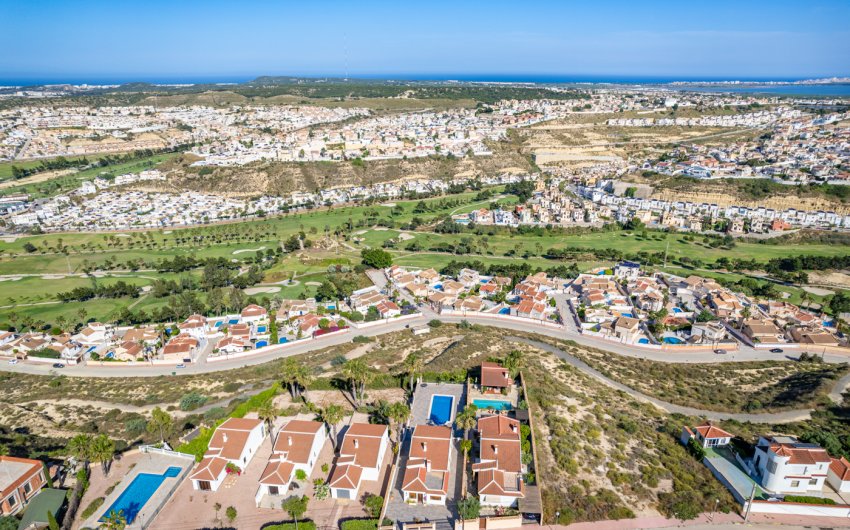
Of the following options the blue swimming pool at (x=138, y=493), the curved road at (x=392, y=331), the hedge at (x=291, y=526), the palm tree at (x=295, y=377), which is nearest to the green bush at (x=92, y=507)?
the blue swimming pool at (x=138, y=493)

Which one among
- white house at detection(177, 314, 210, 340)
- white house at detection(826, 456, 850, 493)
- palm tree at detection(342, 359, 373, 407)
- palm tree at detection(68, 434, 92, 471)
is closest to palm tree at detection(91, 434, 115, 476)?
palm tree at detection(68, 434, 92, 471)

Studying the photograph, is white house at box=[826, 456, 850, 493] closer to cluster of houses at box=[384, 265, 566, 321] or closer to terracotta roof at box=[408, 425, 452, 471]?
terracotta roof at box=[408, 425, 452, 471]

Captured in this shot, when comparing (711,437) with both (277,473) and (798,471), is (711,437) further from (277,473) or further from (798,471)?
(277,473)

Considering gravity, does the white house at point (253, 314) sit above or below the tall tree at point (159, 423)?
below

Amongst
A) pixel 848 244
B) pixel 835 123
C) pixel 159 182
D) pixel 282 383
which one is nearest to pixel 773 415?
pixel 282 383

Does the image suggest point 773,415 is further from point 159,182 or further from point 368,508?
point 159,182

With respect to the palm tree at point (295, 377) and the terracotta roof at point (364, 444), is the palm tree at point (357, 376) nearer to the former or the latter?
the palm tree at point (295, 377)
